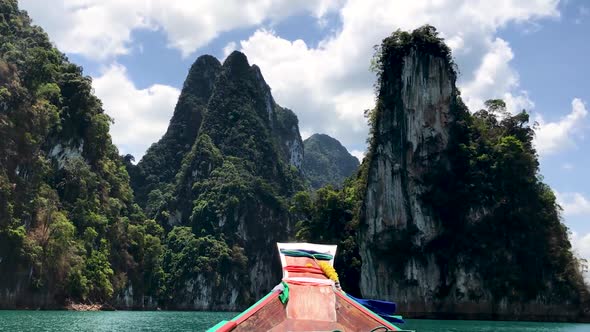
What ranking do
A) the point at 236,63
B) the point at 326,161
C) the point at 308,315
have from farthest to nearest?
the point at 326,161 → the point at 236,63 → the point at 308,315

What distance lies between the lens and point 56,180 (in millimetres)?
51031

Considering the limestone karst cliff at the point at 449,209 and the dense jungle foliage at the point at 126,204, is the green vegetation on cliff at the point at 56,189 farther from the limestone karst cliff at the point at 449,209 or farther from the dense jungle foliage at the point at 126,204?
the limestone karst cliff at the point at 449,209

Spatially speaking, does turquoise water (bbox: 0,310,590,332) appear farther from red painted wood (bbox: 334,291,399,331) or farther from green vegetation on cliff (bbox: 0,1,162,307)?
red painted wood (bbox: 334,291,399,331)

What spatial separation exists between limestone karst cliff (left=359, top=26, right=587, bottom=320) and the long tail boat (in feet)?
138

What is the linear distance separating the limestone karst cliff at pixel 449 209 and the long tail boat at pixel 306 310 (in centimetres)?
4220

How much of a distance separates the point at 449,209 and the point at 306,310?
44.8 metres

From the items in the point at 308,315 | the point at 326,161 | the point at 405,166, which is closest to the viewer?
the point at 308,315

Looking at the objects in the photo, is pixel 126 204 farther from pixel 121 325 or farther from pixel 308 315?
pixel 308 315

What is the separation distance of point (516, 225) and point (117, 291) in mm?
34829

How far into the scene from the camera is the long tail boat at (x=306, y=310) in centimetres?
471

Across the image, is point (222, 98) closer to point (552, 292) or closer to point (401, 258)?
point (401, 258)

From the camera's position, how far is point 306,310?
16.2 ft

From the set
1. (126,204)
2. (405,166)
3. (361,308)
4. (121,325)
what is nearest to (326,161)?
(126,204)

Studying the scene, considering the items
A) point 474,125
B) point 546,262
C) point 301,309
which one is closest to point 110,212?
point 474,125
